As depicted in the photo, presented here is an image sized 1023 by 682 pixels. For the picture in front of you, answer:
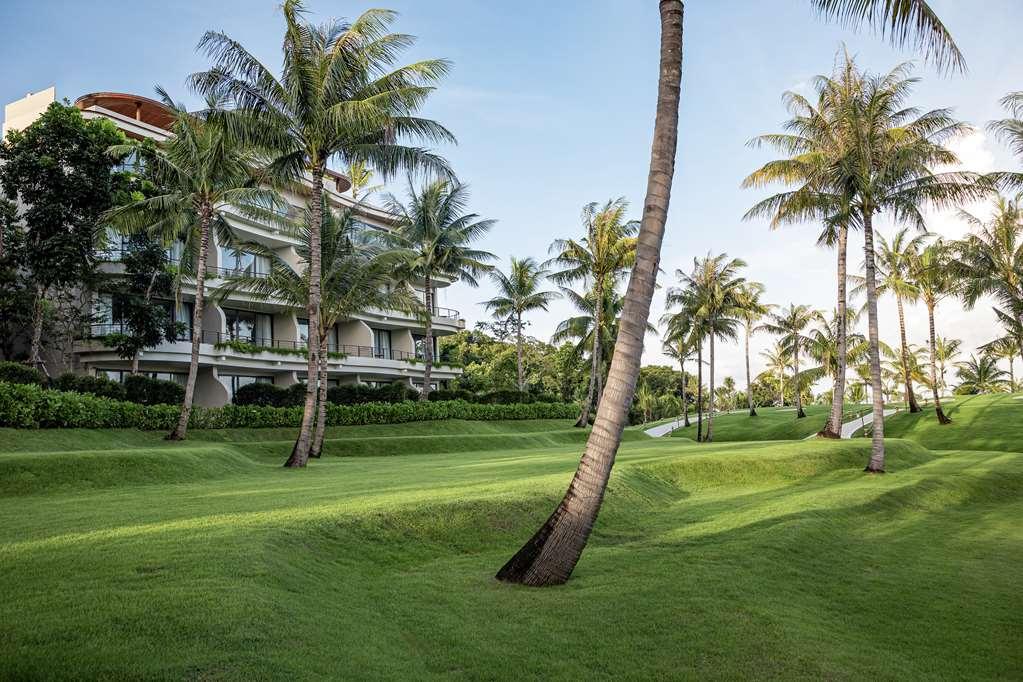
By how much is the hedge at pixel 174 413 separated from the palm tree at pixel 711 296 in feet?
38.1

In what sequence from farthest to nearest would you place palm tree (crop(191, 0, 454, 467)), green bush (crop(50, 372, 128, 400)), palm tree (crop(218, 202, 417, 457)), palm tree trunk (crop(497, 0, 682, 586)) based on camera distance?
palm tree (crop(218, 202, 417, 457)) < green bush (crop(50, 372, 128, 400)) < palm tree (crop(191, 0, 454, 467)) < palm tree trunk (crop(497, 0, 682, 586))

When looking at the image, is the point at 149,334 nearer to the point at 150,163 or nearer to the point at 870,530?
the point at 150,163

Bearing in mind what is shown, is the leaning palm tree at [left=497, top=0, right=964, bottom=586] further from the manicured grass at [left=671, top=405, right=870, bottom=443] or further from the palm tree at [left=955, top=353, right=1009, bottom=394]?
the palm tree at [left=955, top=353, right=1009, bottom=394]

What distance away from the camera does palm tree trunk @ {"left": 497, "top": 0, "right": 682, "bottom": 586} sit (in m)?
8.27

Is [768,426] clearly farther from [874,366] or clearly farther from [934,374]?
[874,366]

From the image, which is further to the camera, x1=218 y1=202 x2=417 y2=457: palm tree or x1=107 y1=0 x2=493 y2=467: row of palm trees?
x1=218 y1=202 x2=417 y2=457: palm tree

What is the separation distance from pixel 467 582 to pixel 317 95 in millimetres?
15504

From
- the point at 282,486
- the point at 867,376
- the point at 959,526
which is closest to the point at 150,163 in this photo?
the point at 282,486

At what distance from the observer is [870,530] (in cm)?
1372

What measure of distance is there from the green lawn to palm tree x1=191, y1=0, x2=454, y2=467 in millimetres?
9259

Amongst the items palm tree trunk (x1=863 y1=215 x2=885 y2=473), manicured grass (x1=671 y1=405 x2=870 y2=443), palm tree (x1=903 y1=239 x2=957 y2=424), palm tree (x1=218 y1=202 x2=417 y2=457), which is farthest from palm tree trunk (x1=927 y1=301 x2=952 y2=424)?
palm tree (x1=218 y1=202 x2=417 y2=457)

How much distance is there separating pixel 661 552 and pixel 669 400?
67.0 meters

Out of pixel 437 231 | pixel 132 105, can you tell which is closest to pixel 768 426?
pixel 437 231

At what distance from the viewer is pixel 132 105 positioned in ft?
131
